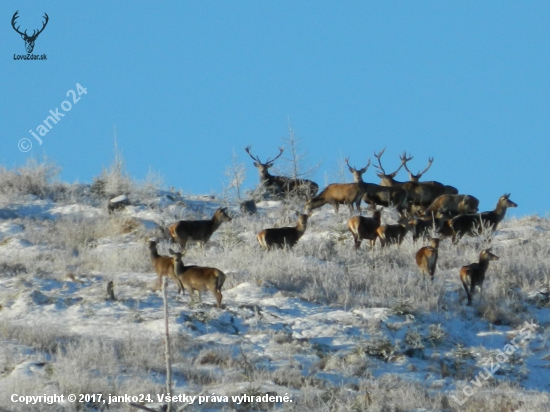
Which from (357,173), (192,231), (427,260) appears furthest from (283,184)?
(427,260)

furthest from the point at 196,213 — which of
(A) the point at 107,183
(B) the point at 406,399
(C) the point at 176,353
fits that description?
(B) the point at 406,399

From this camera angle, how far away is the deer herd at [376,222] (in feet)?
51.5

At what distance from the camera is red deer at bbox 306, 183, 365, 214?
24.3 meters

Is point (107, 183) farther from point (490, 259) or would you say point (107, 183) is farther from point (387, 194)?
point (490, 259)

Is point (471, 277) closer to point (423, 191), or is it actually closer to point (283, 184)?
point (423, 191)

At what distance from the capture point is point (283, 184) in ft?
95.4

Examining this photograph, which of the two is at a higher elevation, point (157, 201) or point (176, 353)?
point (157, 201)

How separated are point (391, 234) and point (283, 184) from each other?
991 cm

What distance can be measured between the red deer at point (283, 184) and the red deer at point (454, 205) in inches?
181

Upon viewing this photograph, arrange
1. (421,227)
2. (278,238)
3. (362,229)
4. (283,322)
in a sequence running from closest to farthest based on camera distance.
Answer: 1. (283,322)
2. (278,238)
3. (362,229)
4. (421,227)

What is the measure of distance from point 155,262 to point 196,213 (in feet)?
26.0

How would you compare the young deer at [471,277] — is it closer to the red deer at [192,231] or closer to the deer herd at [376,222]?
the deer herd at [376,222]

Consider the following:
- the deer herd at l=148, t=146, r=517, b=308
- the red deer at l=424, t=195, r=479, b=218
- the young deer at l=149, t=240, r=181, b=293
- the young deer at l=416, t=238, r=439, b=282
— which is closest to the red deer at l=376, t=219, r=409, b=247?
the deer herd at l=148, t=146, r=517, b=308

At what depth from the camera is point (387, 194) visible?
24531 mm
